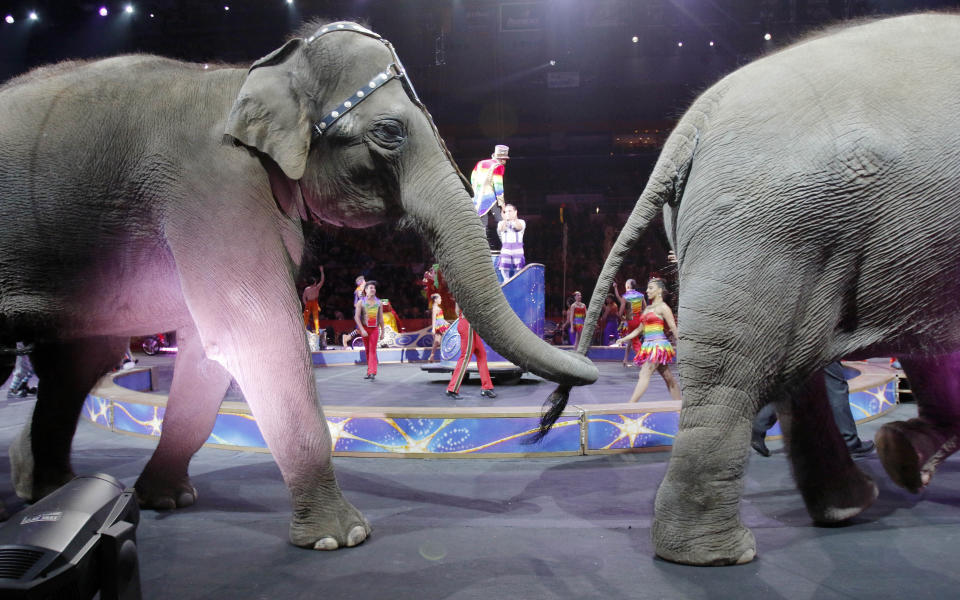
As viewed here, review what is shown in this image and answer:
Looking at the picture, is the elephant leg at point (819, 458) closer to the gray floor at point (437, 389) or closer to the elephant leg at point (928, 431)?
the elephant leg at point (928, 431)

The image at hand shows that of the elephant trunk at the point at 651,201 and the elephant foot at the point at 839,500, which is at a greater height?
the elephant trunk at the point at 651,201

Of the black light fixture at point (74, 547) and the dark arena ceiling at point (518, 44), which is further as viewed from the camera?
the dark arena ceiling at point (518, 44)

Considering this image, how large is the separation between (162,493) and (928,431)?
3.98 meters

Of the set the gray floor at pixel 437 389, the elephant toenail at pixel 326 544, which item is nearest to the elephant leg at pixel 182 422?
the elephant toenail at pixel 326 544

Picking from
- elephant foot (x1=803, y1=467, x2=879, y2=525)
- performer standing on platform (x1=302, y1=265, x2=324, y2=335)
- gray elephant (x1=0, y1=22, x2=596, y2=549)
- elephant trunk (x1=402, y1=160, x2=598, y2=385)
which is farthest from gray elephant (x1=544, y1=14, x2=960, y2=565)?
performer standing on platform (x1=302, y1=265, x2=324, y2=335)

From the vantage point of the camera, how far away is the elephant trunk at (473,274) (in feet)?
8.66

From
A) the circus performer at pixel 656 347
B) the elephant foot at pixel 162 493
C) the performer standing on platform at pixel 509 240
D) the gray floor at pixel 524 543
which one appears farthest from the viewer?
the performer standing on platform at pixel 509 240

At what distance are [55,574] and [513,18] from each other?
1486 cm

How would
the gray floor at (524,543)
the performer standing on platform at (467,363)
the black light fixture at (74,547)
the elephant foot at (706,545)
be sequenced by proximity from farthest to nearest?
the performer standing on platform at (467,363)
the elephant foot at (706,545)
the gray floor at (524,543)
the black light fixture at (74,547)

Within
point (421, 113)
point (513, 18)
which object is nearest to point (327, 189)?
point (421, 113)

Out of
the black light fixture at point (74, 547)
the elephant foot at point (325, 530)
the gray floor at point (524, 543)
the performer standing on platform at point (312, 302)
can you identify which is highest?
the performer standing on platform at point (312, 302)

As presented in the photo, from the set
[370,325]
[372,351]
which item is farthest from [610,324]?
[372,351]

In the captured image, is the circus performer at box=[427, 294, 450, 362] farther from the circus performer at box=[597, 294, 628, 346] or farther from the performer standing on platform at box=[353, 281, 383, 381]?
the circus performer at box=[597, 294, 628, 346]

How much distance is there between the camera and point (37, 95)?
3012 mm
